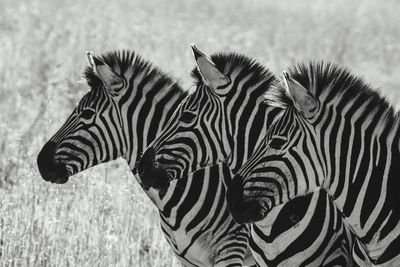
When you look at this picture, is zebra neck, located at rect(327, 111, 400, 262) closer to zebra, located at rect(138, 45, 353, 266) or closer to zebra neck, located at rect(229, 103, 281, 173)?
zebra, located at rect(138, 45, 353, 266)

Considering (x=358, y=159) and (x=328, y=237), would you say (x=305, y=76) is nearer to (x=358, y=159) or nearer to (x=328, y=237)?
(x=358, y=159)

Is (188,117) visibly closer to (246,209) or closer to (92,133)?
(92,133)

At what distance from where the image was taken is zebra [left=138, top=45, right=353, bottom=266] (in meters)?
6.92

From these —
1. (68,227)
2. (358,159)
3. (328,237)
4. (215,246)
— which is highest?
(358,159)

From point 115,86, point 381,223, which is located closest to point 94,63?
point 115,86

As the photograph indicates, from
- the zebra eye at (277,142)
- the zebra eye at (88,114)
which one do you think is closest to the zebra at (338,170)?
the zebra eye at (277,142)

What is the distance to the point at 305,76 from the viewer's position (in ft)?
21.1

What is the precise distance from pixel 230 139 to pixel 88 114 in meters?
1.32

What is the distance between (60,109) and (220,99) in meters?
7.35

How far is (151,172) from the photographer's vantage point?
7098mm

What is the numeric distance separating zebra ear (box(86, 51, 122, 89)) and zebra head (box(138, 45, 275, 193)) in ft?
2.61

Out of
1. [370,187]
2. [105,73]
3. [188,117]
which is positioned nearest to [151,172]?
[188,117]

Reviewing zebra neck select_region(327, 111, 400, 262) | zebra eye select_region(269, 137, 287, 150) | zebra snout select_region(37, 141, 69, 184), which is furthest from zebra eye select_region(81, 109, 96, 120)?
zebra neck select_region(327, 111, 400, 262)

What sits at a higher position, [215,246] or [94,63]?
[94,63]
